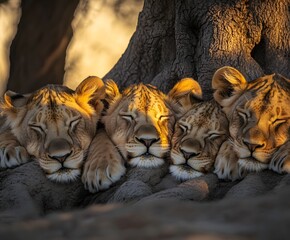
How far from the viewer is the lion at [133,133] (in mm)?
4953

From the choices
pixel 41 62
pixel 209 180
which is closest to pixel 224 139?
pixel 209 180

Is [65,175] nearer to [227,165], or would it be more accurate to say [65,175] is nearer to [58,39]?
[227,165]

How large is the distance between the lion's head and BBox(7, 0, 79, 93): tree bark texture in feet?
24.6

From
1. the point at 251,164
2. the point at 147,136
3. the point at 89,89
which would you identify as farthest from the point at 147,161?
the point at 89,89

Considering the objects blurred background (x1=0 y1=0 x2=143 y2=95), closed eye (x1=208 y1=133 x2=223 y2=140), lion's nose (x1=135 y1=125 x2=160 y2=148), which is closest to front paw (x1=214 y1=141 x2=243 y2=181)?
closed eye (x1=208 y1=133 x2=223 y2=140)

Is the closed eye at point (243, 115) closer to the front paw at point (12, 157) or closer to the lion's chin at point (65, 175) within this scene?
the lion's chin at point (65, 175)

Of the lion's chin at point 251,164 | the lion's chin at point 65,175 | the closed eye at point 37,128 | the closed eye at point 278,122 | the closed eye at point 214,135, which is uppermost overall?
the closed eye at point 278,122

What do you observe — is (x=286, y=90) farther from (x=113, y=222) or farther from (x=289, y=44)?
(x=113, y=222)

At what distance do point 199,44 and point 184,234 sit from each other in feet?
15.3

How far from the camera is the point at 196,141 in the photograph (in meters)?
4.98

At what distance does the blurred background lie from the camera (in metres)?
12.4

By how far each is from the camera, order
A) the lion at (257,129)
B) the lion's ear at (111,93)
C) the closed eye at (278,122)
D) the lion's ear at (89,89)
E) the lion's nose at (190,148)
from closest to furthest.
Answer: the lion at (257,129), the closed eye at (278,122), the lion's nose at (190,148), the lion's ear at (89,89), the lion's ear at (111,93)

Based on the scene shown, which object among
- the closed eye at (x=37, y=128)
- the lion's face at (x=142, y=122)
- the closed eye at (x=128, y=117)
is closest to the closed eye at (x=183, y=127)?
the lion's face at (x=142, y=122)

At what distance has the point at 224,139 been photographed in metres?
5.08
